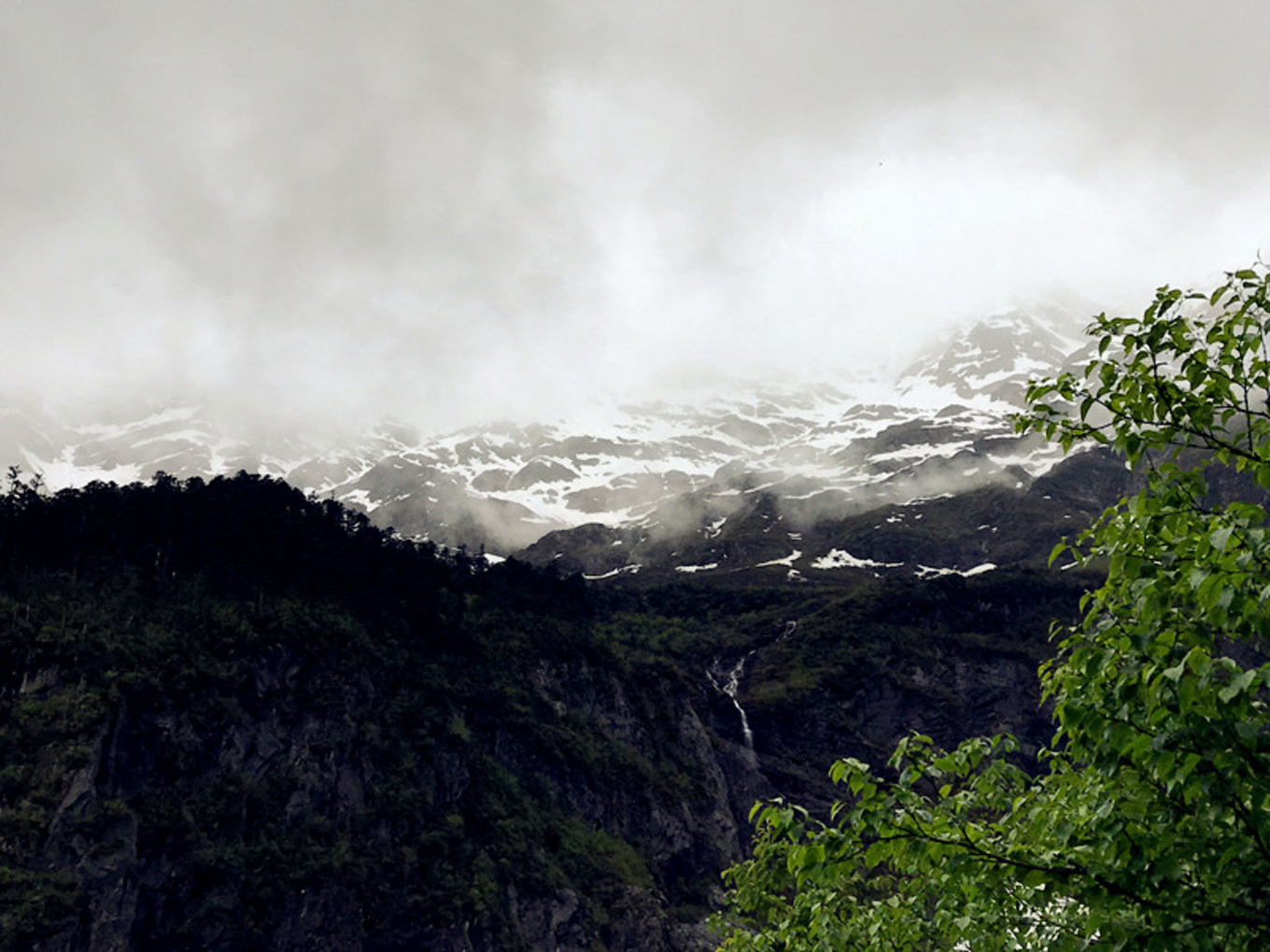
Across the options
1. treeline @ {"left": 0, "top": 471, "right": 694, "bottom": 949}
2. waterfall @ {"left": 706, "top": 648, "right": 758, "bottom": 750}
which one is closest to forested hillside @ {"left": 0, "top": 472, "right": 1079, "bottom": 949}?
treeline @ {"left": 0, "top": 471, "right": 694, "bottom": 949}

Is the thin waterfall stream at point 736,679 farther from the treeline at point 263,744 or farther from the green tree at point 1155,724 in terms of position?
the green tree at point 1155,724

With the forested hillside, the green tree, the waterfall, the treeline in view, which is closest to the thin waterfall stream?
the waterfall

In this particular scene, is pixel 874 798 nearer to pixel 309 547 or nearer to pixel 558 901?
pixel 558 901

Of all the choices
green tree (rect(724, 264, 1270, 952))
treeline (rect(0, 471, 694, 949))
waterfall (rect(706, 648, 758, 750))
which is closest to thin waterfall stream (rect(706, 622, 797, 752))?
waterfall (rect(706, 648, 758, 750))

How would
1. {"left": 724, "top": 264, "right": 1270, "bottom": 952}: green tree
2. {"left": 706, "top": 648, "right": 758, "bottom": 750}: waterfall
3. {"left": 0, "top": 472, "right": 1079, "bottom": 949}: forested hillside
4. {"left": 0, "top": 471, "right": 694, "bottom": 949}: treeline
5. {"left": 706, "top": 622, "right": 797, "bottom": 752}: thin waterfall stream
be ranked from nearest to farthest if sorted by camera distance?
{"left": 724, "top": 264, "right": 1270, "bottom": 952}: green tree → {"left": 0, "top": 471, "right": 694, "bottom": 949}: treeline → {"left": 0, "top": 472, "right": 1079, "bottom": 949}: forested hillside → {"left": 706, "top": 648, "right": 758, "bottom": 750}: waterfall → {"left": 706, "top": 622, "right": 797, "bottom": 752}: thin waterfall stream

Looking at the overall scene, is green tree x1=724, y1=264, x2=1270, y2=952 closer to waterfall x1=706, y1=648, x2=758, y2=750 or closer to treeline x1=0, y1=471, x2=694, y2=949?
treeline x1=0, y1=471, x2=694, y2=949

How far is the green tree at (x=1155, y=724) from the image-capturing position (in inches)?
261

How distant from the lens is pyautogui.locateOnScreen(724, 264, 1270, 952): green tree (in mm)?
6637

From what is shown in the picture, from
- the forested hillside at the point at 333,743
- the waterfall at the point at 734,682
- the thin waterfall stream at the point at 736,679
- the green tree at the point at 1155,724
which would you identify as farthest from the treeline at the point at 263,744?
the green tree at the point at 1155,724

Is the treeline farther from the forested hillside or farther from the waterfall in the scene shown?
the waterfall

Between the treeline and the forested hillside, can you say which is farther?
the forested hillside

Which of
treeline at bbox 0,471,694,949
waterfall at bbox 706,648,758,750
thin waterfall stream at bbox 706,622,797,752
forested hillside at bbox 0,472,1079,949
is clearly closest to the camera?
treeline at bbox 0,471,694,949

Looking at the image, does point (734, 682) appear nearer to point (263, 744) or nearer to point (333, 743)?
point (333, 743)

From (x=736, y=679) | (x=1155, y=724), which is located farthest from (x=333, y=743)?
(x=1155, y=724)
